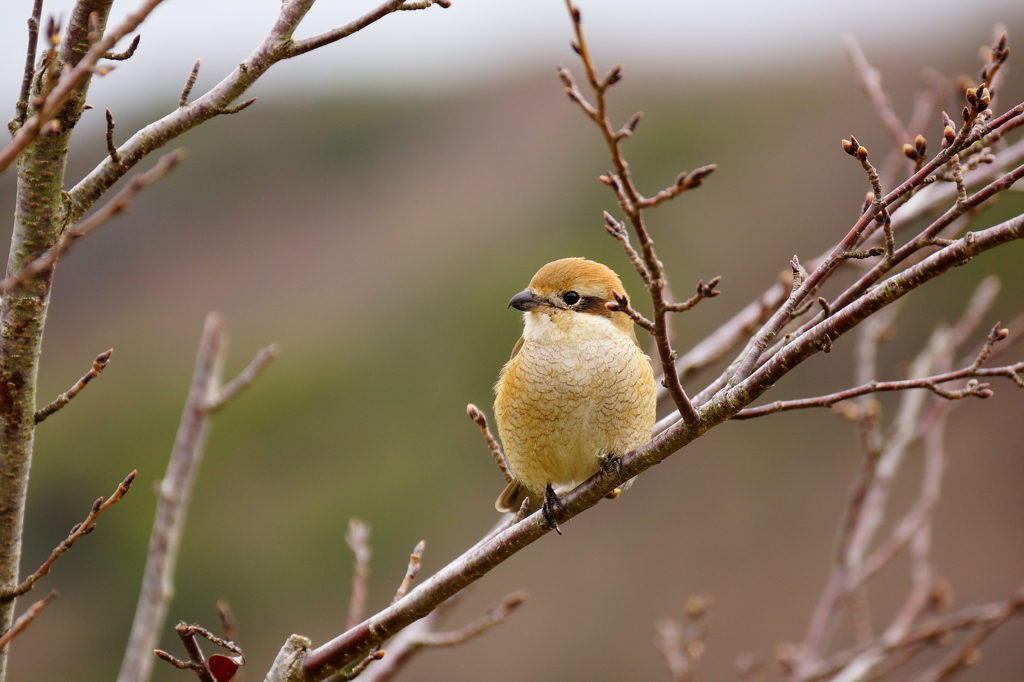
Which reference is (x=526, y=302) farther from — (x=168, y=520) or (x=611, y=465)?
(x=168, y=520)

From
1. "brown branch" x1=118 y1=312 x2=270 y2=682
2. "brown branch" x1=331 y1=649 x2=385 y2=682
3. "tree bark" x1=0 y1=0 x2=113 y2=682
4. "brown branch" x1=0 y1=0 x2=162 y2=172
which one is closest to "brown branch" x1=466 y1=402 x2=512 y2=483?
"brown branch" x1=331 y1=649 x2=385 y2=682

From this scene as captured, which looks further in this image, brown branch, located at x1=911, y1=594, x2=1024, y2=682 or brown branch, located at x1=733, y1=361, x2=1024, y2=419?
brown branch, located at x1=911, y1=594, x2=1024, y2=682

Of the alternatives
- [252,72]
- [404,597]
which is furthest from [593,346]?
[252,72]

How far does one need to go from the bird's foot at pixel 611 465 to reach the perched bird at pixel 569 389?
0.5 inches

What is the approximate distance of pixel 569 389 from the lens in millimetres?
2904

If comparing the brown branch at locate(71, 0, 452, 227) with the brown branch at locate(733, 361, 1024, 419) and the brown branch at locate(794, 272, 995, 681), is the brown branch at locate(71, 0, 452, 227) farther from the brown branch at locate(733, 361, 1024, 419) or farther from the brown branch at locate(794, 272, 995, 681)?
the brown branch at locate(794, 272, 995, 681)

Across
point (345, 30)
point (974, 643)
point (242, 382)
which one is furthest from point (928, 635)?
point (345, 30)

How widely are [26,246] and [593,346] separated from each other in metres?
1.85

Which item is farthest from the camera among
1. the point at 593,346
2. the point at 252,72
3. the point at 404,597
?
the point at 593,346

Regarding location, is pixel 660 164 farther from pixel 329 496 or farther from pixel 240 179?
pixel 240 179

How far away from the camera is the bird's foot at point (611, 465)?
85.1 inches

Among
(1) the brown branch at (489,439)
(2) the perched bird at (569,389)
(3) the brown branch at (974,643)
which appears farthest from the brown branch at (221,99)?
(3) the brown branch at (974,643)

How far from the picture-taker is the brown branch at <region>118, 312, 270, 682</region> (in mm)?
2609

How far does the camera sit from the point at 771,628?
33.7 ft
